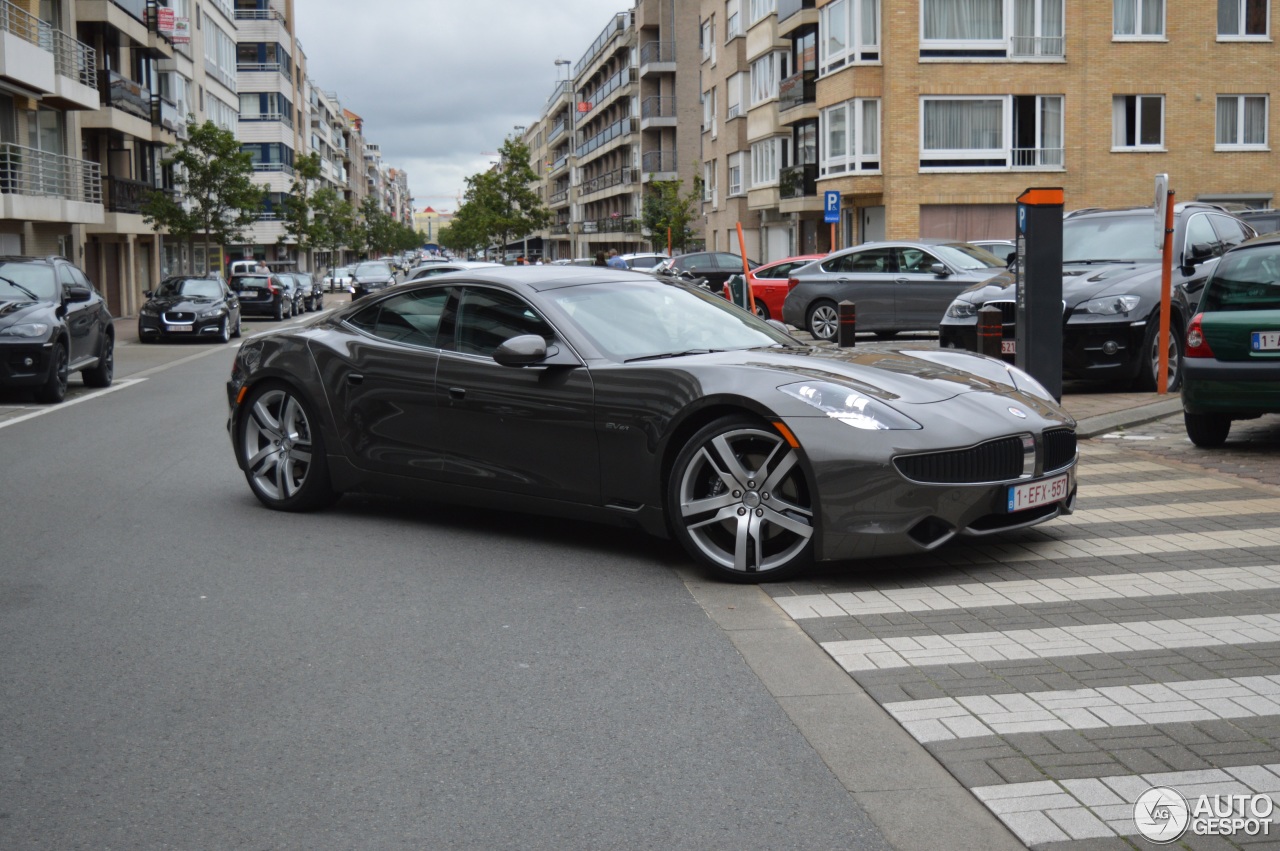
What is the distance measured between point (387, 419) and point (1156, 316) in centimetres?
868

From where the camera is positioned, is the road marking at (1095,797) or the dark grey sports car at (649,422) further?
the dark grey sports car at (649,422)

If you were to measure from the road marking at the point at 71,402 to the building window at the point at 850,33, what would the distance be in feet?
91.1

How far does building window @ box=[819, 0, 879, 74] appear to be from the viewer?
42.9 meters

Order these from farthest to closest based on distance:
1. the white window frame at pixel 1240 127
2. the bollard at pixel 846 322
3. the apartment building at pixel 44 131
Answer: the white window frame at pixel 1240 127 < the apartment building at pixel 44 131 < the bollard at pixel 846 322

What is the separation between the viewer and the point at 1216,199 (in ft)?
143

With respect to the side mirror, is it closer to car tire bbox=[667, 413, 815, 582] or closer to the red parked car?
car tire bbox=[667, 413, 815, 582]

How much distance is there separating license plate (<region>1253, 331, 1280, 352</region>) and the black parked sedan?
25.9 m

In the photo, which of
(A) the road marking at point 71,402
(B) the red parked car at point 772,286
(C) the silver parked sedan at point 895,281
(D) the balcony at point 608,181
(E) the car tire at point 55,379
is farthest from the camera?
(D) the balcony at point 608,181

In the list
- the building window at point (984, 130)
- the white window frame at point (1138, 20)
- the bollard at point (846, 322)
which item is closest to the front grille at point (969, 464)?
the bollard at point (846, 322)

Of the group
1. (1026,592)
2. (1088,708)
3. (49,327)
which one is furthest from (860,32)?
(1088,708)

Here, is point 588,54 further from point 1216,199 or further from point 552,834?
point 552,834

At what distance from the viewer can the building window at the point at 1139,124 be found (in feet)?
141

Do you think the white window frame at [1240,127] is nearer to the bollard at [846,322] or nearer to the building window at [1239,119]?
the building window at [1239,119]

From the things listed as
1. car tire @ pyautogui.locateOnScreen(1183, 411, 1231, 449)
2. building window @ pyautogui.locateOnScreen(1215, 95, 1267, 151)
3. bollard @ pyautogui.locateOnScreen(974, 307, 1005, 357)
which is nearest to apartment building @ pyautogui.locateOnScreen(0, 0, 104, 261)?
bollard @ pyautogui.locateOnScreen(974, 307, 1005, 357)
